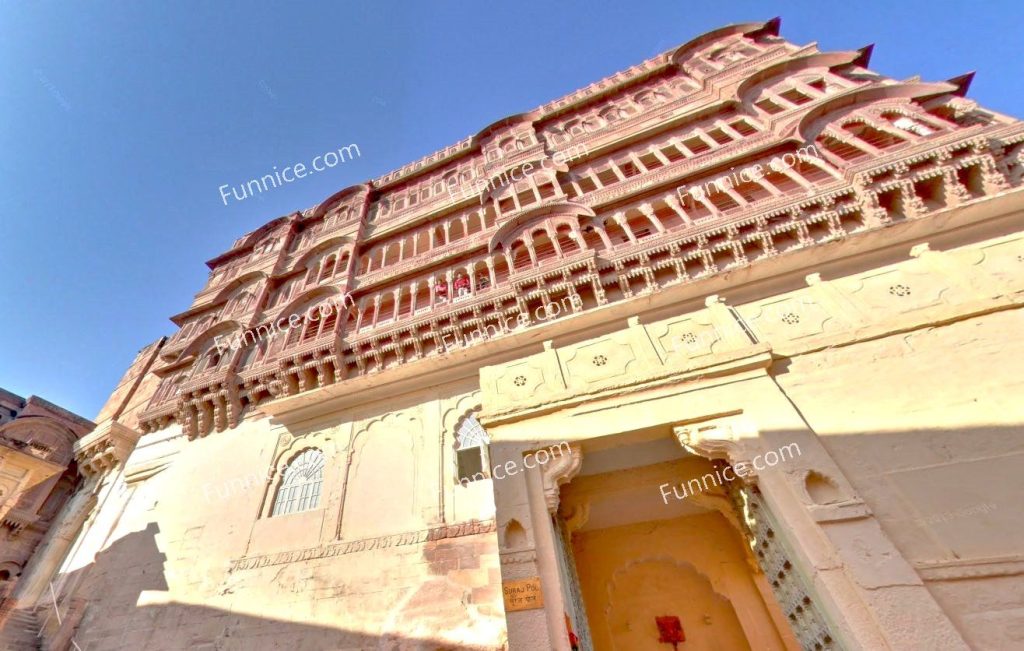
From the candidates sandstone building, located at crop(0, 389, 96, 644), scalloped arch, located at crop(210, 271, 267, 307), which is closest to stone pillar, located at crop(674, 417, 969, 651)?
sandstone building, located at crop(0, 389, 96, 644)

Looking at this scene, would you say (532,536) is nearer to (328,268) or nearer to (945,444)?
(945,444)

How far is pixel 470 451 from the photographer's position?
26.7ft

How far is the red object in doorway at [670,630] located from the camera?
22.5ft

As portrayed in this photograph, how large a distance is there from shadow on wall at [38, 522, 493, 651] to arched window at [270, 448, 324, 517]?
187 cm

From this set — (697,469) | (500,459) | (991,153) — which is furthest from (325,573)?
(991,153)

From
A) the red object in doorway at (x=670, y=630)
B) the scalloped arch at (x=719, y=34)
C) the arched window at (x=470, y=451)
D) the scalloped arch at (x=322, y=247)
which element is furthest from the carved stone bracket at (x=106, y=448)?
the scalloped arch at (x=719, y=34)

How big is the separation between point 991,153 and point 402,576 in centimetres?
1301

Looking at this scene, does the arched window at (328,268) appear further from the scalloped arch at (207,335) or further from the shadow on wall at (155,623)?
the shadow on wall at (155,623)

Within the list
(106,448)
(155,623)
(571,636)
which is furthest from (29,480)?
(571,636)

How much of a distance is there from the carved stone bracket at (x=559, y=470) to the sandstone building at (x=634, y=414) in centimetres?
4

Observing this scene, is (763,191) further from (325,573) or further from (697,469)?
(325,573)

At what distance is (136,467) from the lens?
38.3 ft

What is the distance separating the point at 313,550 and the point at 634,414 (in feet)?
21.7

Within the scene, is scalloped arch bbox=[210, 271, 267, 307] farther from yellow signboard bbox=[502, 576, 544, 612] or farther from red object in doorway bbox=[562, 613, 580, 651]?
red object in doorway bbox=[562, 613, 580, 651]
